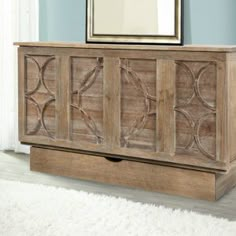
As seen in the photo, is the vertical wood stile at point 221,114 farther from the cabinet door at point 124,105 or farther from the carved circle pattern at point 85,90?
the carved circle pattern at point 85,90

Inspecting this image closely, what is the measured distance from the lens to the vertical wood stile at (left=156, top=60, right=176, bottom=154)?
8.98 feet

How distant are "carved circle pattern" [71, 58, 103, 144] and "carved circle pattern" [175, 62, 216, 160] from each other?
1.54 feet

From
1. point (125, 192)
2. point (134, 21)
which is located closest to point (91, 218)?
point (125, 192)

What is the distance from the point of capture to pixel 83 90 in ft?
9.93

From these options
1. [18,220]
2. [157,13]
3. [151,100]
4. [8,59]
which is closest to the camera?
[18,220]

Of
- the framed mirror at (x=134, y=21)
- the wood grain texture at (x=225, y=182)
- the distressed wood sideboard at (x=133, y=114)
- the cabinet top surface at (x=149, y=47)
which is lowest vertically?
the wood grain texture at (x=225, y=182)

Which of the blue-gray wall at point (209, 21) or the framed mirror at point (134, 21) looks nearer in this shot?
the framed mirror at point (134, 21)

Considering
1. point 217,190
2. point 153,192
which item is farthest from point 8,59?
point 217,190

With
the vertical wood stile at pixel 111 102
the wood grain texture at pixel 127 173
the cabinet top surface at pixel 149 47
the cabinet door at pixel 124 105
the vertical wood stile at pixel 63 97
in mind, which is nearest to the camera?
the cabinet top surface at pixel 149 47

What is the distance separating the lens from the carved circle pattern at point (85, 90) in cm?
298

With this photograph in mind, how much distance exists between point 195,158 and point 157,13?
80 centimetres

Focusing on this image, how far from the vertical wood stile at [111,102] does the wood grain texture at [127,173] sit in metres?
0.14

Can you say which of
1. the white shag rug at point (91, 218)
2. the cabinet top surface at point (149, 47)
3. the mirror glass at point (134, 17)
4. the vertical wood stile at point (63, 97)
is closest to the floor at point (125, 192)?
the white shag rug at point (91, 218)

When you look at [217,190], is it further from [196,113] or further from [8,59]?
[8,59]
